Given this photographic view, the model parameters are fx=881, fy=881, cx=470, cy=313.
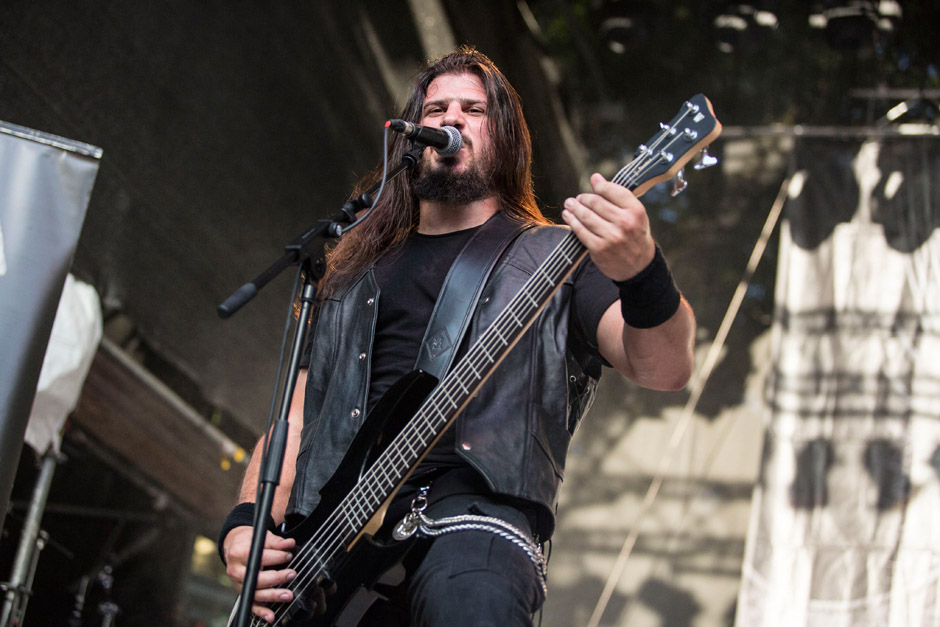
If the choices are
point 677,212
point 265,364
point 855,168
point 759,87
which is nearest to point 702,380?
point 677,212

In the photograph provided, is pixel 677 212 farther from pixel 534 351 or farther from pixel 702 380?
pixel 534 351

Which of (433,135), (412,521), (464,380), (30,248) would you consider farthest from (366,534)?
(30,248)

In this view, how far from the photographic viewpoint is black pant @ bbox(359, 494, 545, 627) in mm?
1390

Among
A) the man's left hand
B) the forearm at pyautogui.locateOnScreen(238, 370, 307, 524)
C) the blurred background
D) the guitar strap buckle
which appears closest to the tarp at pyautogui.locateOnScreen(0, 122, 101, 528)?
the blurred background

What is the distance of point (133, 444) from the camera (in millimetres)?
4242

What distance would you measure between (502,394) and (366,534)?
368mm

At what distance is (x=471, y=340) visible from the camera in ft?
5.90

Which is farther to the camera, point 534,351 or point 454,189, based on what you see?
point 454,189

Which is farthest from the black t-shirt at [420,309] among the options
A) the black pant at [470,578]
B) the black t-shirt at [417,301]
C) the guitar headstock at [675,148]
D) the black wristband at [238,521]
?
the black wristband at [238,521]

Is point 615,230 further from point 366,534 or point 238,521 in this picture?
point 238,521

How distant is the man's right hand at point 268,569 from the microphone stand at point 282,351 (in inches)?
4.1

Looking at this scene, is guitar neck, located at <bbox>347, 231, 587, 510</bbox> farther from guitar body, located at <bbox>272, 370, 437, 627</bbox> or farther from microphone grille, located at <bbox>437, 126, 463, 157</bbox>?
microphone grille, located at <bbox>437, 126, 463, 157</bbox>

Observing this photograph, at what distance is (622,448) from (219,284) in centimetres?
334

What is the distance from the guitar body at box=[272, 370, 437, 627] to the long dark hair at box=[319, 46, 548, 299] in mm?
563
